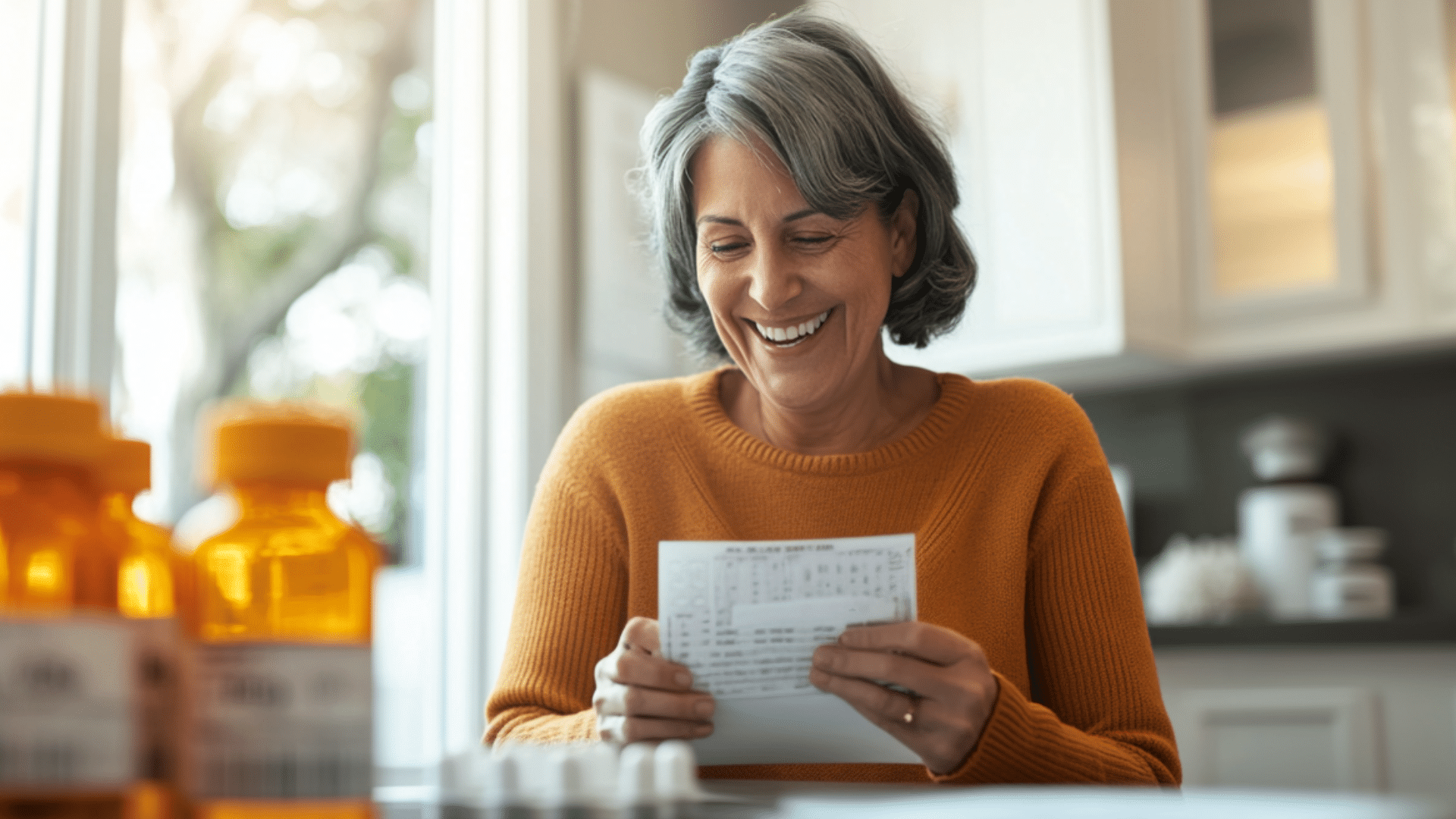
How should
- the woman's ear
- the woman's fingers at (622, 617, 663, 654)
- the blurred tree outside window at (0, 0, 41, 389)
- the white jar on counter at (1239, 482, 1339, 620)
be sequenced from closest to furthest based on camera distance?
1. the woman's fingers at (622, 617, 663, 654)
2. the woman's ear
3. the blurred tree outside window at (0, 0, 41, 389)
4. the white jar on counter at (1239, 482, 1339, 620)

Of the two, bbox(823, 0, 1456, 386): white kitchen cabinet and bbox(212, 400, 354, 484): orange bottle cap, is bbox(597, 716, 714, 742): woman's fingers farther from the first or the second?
bbox(823, 0, 1456, 386): white kitchen cabinet

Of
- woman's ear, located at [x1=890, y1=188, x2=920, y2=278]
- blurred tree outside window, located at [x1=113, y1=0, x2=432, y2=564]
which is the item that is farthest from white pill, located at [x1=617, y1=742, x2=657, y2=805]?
blurred tree outside window, located at [x1=113, y1=0, x2=432, y2=564]

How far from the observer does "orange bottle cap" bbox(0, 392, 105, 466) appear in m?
0.44

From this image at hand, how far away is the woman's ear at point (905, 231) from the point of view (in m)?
1.38

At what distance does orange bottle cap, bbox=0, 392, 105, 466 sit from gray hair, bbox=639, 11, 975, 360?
0.85 metres

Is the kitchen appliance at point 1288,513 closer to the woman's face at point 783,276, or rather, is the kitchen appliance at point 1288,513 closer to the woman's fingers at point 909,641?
the woman's face at point 783,276

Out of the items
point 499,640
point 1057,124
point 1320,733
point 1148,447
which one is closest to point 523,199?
point 499,640

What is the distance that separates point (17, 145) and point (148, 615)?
5.32 ft

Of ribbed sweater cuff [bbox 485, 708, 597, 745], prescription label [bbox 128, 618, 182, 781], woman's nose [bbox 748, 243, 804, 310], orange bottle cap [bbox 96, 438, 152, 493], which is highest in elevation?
woman's nose [bbox 748, 243, 804, 310]

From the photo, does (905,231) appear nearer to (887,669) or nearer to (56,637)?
(887,669)

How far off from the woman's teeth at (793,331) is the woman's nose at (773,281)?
40mm

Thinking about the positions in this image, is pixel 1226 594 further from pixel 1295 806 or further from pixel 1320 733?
pixel 1295 806

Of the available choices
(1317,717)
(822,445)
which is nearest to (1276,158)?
(1317,717)

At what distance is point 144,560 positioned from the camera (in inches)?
18.7
